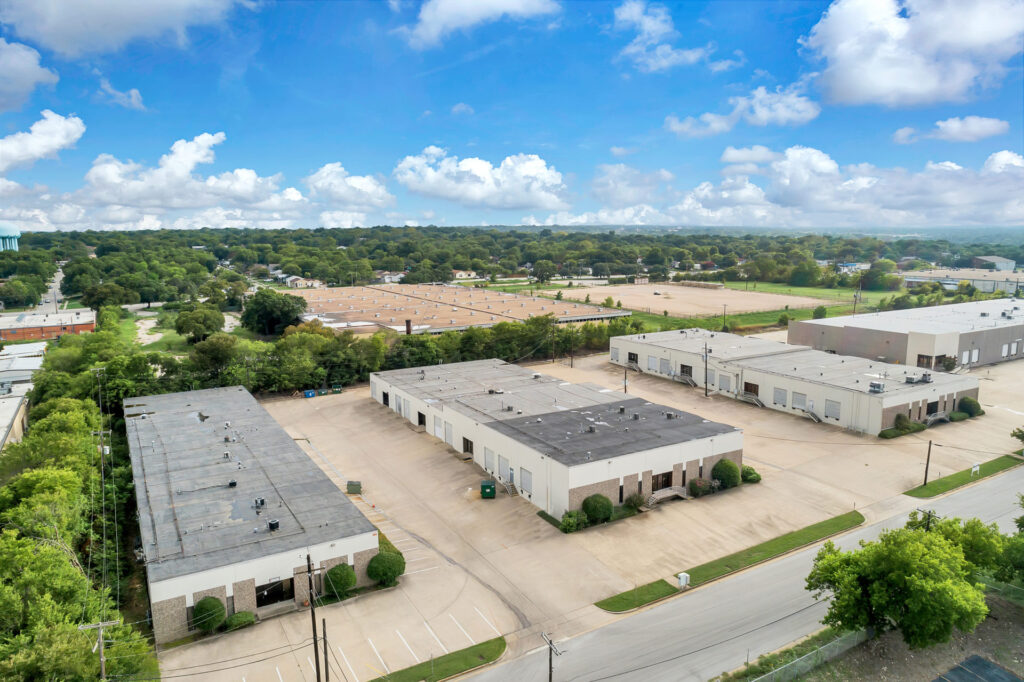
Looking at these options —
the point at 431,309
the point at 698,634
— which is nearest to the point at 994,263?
the point at 431,309

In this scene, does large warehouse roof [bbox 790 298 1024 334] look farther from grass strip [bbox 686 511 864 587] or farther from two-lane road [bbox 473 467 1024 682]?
two-lane road [bbox 473 467 1024 682]

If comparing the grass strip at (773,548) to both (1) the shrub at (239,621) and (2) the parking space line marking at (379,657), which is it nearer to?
(2) the parking space line marking at (379,657)

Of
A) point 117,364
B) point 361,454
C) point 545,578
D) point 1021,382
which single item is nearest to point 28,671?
point 545,578

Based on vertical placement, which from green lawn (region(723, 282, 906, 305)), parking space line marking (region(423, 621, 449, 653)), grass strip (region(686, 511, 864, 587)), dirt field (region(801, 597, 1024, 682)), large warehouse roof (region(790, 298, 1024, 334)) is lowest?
parking space line marking (region(423, 621, 449, 653))

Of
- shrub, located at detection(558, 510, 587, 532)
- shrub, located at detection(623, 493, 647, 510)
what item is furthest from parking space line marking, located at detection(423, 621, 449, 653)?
shrub, located at detection(623, 493, 647, 510)

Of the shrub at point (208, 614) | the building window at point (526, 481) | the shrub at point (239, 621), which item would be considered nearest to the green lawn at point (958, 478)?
the building window at point (526, 481)

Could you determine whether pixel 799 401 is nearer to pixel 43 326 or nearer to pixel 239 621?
pixel 239 621

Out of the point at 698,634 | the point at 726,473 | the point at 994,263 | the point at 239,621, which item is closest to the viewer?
the point at 698,634

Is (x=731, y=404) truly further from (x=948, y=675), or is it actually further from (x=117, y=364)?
(x=117, y=364)
